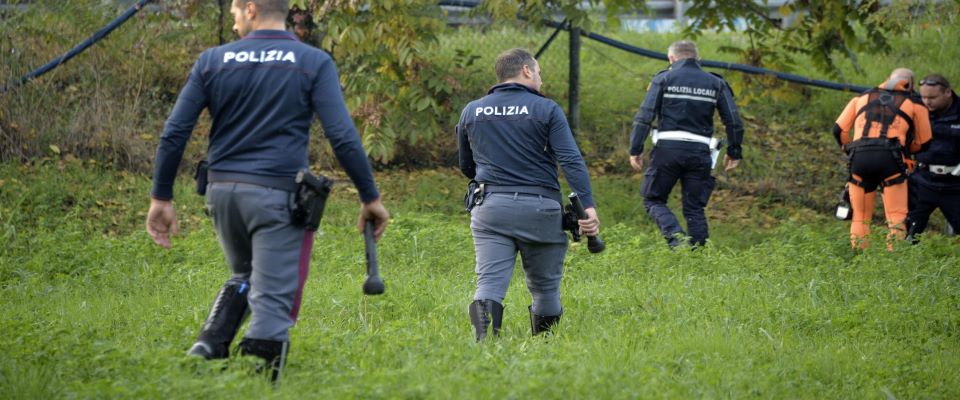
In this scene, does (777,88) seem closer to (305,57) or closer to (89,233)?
(89,233)

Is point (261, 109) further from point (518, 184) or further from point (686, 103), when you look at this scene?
point (686, 103)

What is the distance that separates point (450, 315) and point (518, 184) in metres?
1.38

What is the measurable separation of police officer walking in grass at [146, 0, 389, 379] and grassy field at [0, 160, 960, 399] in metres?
0.38

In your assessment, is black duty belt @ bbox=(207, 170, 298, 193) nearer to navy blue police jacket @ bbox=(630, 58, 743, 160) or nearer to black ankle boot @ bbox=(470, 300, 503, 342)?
black ankle boot @ bbox=(470, 300, 503, 342)

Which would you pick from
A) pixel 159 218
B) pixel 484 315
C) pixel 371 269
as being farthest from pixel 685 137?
pixel 159 218

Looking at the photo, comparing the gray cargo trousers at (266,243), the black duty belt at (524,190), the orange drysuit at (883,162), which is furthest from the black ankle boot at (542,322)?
the orange drysuit at (883,162)

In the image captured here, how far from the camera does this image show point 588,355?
593 centimetres

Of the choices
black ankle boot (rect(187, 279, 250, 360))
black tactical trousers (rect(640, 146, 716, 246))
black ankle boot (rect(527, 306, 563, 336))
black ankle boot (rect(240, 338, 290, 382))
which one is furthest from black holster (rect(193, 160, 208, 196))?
black tactical trousers (rect(640, 146, 716, 246))

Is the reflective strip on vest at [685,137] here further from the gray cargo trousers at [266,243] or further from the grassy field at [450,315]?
the gray cargo trousers at [266,243]

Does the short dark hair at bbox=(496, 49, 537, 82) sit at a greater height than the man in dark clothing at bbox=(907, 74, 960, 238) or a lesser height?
greater

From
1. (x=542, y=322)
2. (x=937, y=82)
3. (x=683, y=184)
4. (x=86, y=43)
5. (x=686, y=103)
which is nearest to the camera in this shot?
(x=542, y=322)

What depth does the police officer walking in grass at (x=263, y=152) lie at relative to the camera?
196 inches

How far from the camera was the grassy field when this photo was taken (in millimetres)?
5188

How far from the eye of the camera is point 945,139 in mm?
11094
